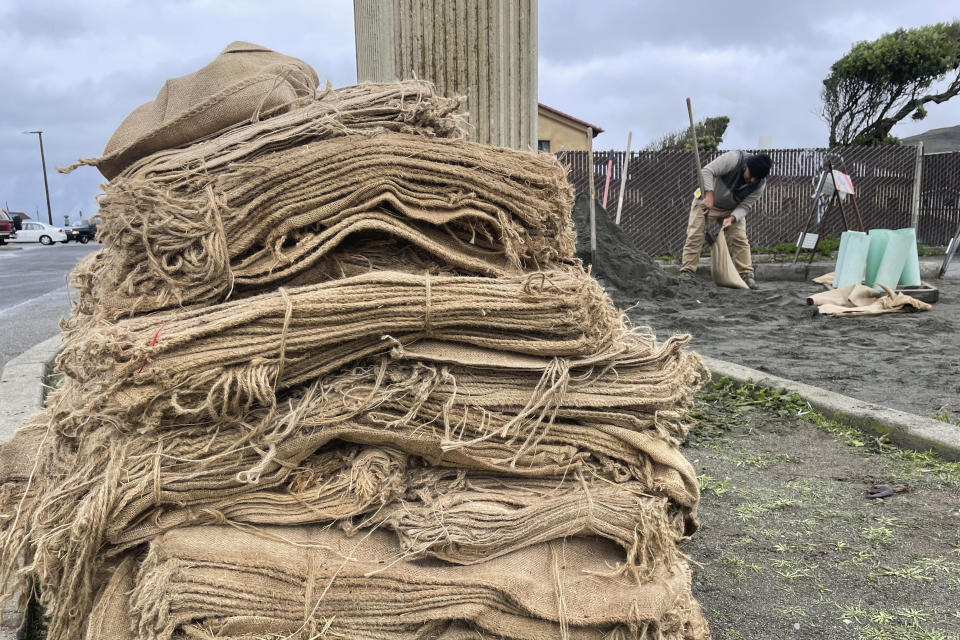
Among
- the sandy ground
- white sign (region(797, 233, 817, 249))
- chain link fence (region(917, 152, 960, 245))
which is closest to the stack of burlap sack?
the sandy ground

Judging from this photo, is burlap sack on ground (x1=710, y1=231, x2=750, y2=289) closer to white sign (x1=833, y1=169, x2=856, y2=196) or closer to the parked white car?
white sign (x1=833, y1=169, x2=856, y2=196)

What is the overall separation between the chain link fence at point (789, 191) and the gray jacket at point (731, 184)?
13.4 ft

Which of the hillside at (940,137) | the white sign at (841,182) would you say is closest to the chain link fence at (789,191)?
the white sign at (841,182)

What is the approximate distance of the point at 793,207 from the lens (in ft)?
54.5

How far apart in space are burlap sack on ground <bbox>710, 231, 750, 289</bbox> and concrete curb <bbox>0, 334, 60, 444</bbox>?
867 centimetres

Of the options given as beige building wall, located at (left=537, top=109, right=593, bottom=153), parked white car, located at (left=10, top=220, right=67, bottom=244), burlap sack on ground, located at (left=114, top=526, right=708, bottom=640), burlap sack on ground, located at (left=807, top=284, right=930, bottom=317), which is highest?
beige building wall, located at (left=537, top=109, right=593, bottom=153)

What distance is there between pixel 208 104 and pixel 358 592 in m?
1.34

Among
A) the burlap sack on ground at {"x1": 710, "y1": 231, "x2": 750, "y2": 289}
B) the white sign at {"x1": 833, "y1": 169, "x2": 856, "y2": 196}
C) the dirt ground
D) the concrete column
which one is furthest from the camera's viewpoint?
the white sign at {"x1": 833, "y1": 169, "x2": 856, "y2": 196}

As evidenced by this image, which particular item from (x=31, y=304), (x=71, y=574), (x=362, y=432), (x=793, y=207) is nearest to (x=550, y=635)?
(x=362, y=432)

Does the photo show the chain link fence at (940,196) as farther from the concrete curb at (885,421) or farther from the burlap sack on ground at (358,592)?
the burlap sack on ground at (358,592)

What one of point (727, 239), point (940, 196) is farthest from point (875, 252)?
point (940, 196)

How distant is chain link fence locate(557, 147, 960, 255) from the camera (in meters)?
15.7

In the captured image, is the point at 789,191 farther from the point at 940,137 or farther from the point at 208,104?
the point at 940,137

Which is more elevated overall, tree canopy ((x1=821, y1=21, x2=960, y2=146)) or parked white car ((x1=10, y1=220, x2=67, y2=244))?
tree canopy ((x1=821, y1=21, x2=960, y2=146))
